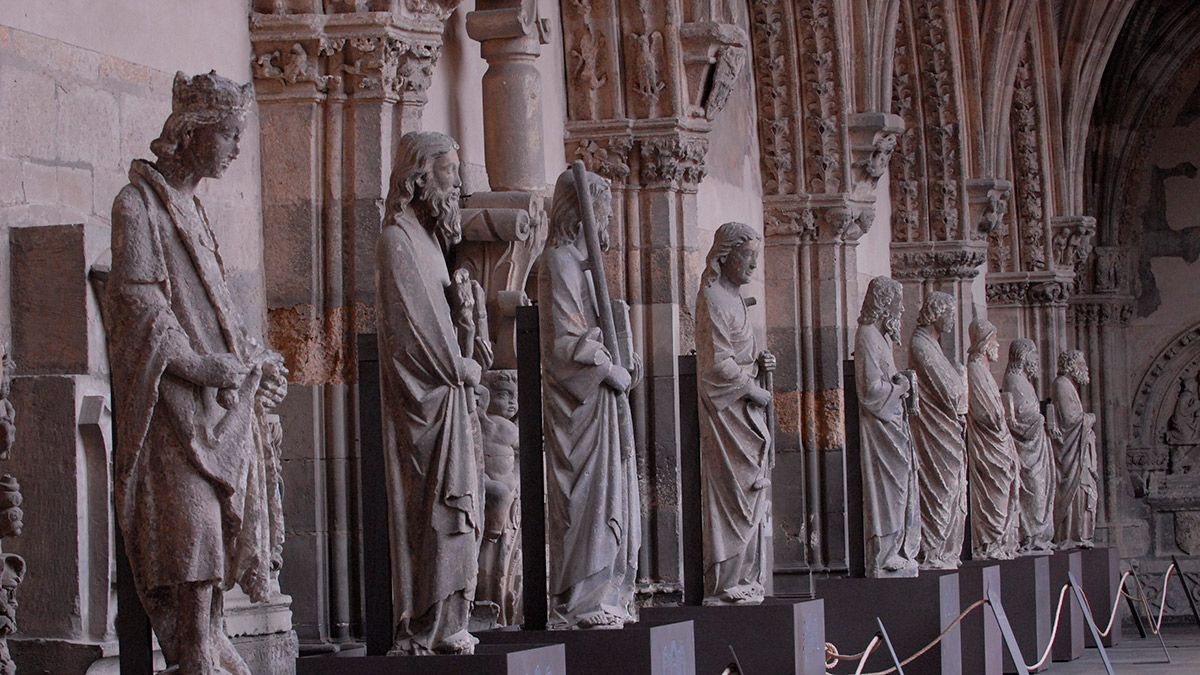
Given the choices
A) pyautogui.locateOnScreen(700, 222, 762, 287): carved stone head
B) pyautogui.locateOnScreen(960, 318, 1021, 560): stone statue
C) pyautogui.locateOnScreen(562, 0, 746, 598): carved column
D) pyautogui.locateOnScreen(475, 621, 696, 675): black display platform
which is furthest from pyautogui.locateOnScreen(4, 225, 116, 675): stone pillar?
pyautogui.locateOnScreen(960, 318, 1021, 560): stone statue

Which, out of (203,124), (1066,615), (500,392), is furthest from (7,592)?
(1066,615)

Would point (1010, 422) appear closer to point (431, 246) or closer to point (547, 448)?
point (547, 448)

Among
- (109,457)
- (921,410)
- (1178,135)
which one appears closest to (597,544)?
(109,457)

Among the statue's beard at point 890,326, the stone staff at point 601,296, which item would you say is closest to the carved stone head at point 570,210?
the stone staff at point 601,296

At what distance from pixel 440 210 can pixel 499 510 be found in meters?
2.60

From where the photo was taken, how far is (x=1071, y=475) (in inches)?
799

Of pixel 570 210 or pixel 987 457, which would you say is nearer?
pixel 570 210

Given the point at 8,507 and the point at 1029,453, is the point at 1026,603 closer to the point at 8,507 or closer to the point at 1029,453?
the point at 1029,453

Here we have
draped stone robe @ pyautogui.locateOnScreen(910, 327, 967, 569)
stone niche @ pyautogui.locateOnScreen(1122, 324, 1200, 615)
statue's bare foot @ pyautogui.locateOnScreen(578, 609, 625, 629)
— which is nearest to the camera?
statue's bare foot @ pyautogui.locateOnScreen(578, 609, 625, 629)

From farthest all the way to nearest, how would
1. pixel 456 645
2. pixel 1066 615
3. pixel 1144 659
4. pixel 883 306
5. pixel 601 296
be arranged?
pixel 1144 659, pixel 1066 615, pixel 883 306, pixel 601 296, pixel 456 645

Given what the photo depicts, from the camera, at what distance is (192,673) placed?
6227 millimetres

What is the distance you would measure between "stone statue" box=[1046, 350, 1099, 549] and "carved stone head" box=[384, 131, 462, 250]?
42.6ft

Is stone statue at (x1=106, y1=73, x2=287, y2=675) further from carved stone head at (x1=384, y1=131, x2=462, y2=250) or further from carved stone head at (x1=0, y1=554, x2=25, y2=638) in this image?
carved stone head at (x1=384, y1=131, x2=462, y2=250)

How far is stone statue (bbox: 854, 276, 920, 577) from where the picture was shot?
13961 millimetres
